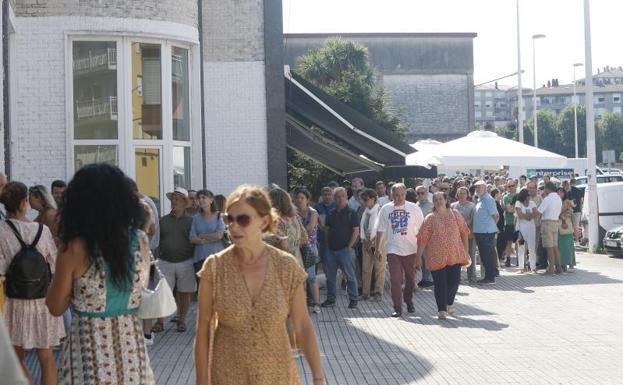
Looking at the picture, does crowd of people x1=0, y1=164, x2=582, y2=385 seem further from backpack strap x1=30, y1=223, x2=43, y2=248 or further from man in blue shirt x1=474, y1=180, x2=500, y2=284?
man in blue shirt x1=474, y1=180, x2=500, y2=284

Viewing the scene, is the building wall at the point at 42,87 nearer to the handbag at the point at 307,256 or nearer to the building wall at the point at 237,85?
the building wall at the point at 237,85

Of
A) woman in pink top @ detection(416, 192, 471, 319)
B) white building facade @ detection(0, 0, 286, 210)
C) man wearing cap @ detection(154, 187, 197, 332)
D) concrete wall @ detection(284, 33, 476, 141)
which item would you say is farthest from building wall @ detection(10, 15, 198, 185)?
concrete wall @ detection(284, 33, 476, 141)

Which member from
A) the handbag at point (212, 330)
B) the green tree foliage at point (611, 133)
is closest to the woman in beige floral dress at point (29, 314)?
the handbag at point (212, 330)

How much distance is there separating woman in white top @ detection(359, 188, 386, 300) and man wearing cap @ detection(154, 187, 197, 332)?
423 cm

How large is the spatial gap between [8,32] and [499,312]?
25.6 ft

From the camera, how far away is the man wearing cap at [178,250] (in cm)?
1249

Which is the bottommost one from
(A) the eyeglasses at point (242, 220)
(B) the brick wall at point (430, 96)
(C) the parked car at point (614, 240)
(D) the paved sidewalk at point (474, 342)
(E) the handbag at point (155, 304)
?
(D) the paved sidewalk at point (474, 342)

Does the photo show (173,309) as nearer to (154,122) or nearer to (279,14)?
(154,122)

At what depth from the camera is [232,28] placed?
19.1 m

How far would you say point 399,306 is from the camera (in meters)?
14.1

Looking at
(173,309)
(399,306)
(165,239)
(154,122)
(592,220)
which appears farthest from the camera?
(592,220)

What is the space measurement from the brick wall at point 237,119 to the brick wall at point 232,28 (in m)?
0.18

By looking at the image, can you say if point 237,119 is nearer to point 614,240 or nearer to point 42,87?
point 42,87

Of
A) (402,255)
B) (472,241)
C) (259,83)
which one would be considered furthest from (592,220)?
(402,255)
